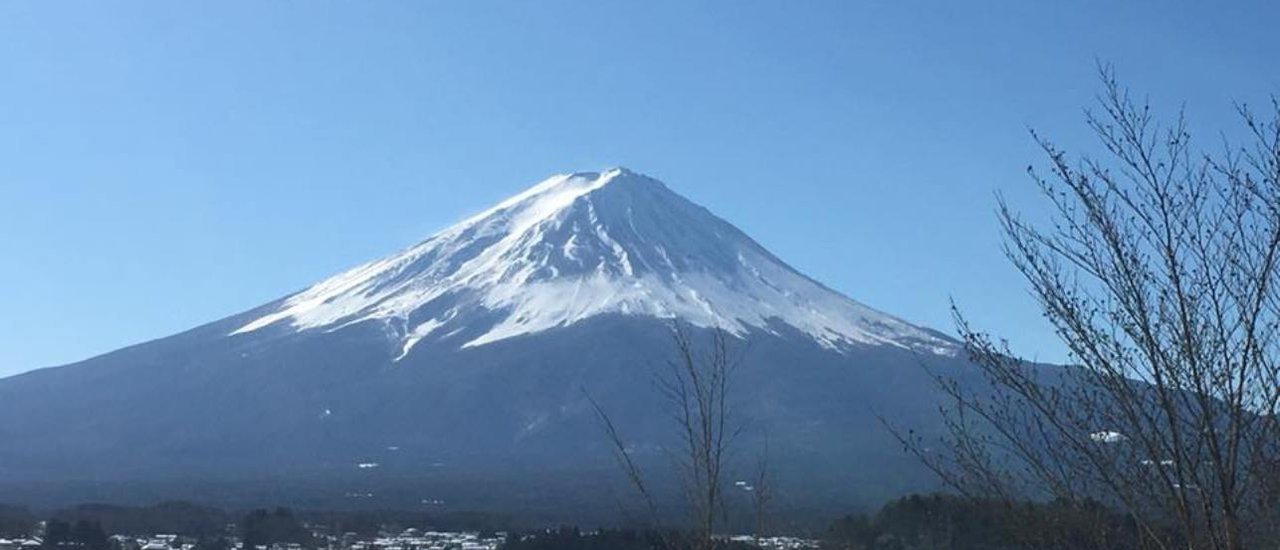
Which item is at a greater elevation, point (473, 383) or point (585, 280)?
point (585, 280)

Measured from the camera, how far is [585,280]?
97875 mm

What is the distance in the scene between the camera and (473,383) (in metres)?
80.0

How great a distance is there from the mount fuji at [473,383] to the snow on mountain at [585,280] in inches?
10.2

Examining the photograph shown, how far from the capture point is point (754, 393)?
73.7 metres

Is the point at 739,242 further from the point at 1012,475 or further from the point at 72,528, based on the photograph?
the point at 1012,475

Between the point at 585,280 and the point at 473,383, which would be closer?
the point at 473,383

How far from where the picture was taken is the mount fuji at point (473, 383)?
5872cm

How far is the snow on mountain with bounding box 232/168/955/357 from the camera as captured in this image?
295 ft

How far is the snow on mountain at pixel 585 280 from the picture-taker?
9006 centimetres

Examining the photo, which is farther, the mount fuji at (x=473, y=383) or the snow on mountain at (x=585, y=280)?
the snow on mountain at (x=585, y=280)

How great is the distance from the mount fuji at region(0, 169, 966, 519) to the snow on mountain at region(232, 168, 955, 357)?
0.85 ft

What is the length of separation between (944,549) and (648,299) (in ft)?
253

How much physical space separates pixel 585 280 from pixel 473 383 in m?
19.2

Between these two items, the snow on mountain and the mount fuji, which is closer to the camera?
the mount fuji
